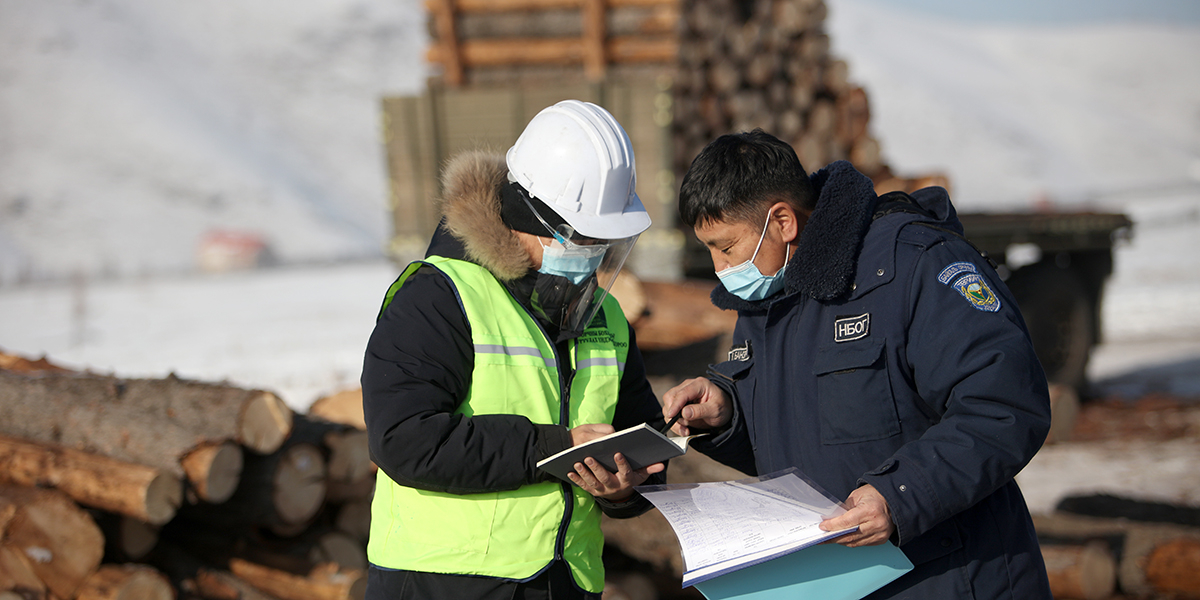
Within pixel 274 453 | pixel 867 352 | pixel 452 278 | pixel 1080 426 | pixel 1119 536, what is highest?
pixel 452 278

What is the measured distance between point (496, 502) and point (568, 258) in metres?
0.59

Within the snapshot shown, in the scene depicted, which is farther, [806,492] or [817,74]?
[817,74]

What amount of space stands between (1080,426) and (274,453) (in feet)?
22.0

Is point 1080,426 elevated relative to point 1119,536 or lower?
lower

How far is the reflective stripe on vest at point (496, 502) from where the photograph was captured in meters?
1.83

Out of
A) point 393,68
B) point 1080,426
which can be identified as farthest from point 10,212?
point 1080,426

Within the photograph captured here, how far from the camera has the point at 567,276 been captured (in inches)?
79.4

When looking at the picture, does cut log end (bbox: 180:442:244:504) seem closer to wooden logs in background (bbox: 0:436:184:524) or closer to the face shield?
wooden logs in background (bbox: 0:436:184:524)

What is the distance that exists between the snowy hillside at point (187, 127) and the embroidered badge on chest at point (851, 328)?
75.6 ft

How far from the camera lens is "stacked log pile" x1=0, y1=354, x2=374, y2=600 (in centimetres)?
334

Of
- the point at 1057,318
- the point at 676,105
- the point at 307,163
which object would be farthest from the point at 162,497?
the point at 307,163

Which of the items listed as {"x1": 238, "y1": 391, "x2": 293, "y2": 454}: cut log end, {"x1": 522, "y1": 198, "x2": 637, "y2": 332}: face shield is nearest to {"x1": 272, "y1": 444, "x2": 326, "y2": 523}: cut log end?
{"x1": 238, "y1": 391, "x2": 293, "y2": 454}: cut log end

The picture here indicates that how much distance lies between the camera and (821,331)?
1856 millimetres

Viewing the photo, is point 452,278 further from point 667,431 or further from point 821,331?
point 821,331
